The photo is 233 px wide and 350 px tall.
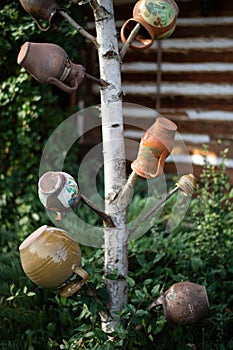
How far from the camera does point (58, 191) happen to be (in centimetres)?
214

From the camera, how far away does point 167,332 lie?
2.70 metres

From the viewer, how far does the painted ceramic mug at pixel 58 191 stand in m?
2.15

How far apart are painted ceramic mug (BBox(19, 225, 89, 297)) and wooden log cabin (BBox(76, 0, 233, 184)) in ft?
9.37

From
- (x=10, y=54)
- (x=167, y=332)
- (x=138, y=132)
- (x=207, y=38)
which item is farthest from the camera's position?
(x=138, y=132)

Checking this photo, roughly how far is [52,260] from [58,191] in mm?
268

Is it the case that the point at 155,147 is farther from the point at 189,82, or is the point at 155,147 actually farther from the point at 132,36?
the point at 189,82

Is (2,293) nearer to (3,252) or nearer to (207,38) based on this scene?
(3,252)

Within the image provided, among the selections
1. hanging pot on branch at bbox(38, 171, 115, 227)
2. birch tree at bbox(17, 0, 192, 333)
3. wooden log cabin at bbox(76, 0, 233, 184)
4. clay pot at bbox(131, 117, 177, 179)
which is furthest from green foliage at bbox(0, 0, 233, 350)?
wooden log cabin at bbox(76, 0, 233, 184)

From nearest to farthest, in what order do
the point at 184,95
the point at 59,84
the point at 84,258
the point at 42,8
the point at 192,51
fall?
the point at 59,84 → the point at 42,8 → the point at 84,258 → the point at 192,51 → the point at 184,95

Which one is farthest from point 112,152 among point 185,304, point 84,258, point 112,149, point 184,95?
point 184,95

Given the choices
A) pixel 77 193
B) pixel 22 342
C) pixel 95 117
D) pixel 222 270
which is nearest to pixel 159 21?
pixel 77 193

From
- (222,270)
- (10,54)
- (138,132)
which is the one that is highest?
(10,54)

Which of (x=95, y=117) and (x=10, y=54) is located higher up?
(x=10, y=54)

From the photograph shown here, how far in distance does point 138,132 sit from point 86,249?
7.57ft
